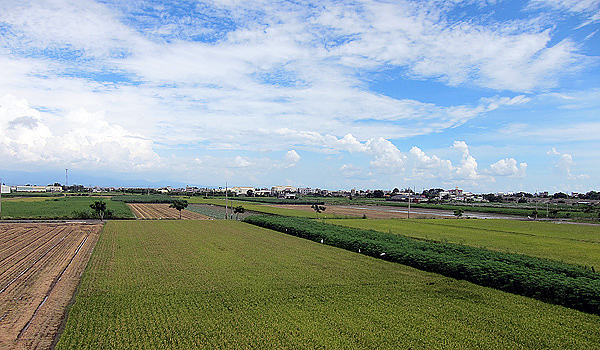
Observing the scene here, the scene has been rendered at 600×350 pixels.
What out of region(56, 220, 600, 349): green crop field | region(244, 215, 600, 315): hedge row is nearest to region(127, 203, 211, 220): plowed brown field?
region(244, 215, 600, 315): hedge row

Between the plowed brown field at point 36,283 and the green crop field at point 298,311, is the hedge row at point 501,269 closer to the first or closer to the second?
the green crop field at point 298,311

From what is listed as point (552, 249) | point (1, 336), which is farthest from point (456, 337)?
point (552, 249)

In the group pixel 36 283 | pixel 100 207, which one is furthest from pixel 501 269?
pixel 100 207

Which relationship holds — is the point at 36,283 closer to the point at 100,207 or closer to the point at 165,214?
the point at 100,207

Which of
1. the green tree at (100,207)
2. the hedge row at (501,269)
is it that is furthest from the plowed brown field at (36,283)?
the green tree at (100,207)

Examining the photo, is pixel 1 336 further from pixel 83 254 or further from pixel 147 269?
pixel 83 254

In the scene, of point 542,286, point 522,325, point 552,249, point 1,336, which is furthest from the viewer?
point 552,249
